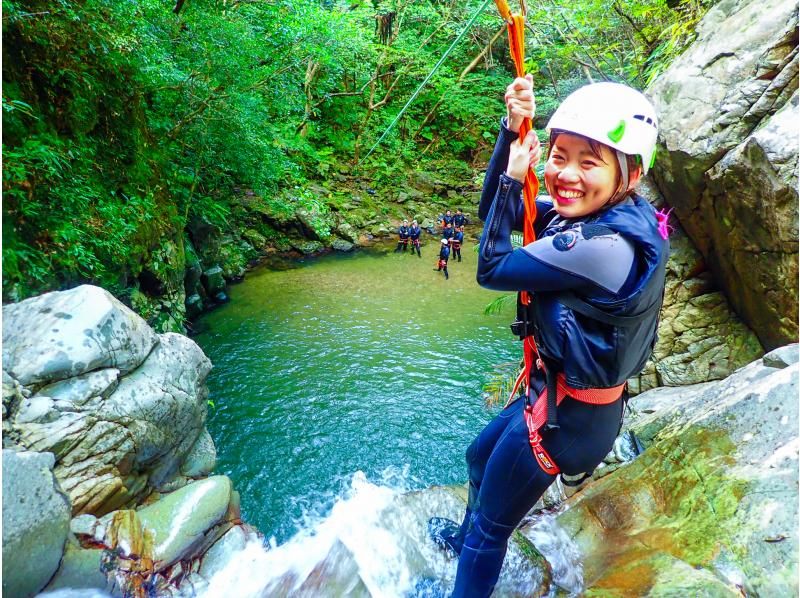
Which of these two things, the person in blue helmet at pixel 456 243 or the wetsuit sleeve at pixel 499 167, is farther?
the person in blue helmet at pixel 456 243

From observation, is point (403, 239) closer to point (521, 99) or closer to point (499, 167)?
point (499, 167)

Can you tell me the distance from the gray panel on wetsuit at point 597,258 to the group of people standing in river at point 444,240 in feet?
41.2

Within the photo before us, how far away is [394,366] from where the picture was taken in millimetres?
8430

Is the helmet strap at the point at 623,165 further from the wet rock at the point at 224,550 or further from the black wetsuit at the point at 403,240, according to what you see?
the black wetsuit at the point at 403,240

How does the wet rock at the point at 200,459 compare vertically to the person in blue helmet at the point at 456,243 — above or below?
below

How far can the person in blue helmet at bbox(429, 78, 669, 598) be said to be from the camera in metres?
1.51

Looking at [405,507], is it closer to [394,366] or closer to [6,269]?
[6,269]

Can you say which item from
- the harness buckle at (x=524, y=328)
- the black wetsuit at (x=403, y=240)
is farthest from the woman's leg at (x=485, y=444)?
the black wetsuit at (x=403, y=240)

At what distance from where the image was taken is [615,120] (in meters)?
1.53

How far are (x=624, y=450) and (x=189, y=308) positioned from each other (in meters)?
9.16

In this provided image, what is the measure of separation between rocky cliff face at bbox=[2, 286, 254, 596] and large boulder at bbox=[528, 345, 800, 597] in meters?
3.14

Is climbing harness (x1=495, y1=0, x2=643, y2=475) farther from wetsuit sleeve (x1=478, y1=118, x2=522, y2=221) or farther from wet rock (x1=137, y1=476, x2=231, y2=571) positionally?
wet rock (x1=137, y1=476, x2=231, y2=571)

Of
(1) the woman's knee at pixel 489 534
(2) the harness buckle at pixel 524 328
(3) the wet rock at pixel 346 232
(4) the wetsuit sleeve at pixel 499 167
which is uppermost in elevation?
(4) the wetsuit sleeve at pixel 499 167

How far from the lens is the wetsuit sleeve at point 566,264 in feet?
4.84
